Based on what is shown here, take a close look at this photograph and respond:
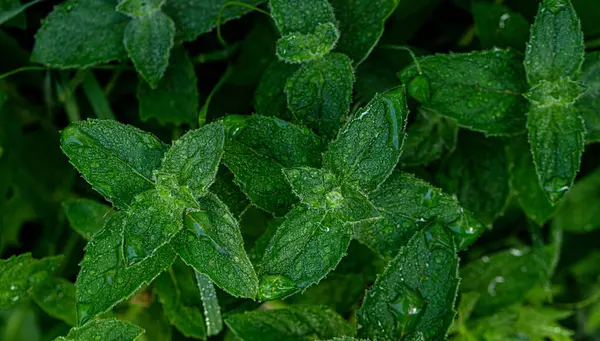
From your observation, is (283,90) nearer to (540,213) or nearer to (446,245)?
(446,245)

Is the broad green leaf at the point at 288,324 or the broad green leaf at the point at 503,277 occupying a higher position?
the broad green leaf at the point at 288,324

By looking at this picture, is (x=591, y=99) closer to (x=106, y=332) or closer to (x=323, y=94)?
(x=323, y=94)

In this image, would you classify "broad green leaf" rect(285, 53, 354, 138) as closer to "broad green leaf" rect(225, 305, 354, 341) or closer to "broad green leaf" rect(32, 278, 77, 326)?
"broad green leaf" rect(225, 305, 354, 341)

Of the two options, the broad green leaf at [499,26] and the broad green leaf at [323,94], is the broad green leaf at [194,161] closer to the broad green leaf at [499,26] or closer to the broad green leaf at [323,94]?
the broad green leaf at [323,94]

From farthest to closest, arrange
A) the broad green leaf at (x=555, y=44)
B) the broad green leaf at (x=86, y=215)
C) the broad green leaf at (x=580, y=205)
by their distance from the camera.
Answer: the broad green leaf at (x=580, y=205) < the broad green leaf at (x=86, y=215) < the broad green leaf at (x=555, y=44)

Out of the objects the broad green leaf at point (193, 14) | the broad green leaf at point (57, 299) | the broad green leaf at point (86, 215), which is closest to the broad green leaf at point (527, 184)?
the broad green leaf at point (193, 14)

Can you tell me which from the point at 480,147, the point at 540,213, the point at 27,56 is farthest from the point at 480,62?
the point at 27,56

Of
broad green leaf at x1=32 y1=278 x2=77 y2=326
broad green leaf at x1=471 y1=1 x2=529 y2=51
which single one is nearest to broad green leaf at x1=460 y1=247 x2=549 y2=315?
broad green leaf at x1=471 y1=1 x2=529 y2=51

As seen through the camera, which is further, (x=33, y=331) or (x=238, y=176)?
(x=33, y=331)
